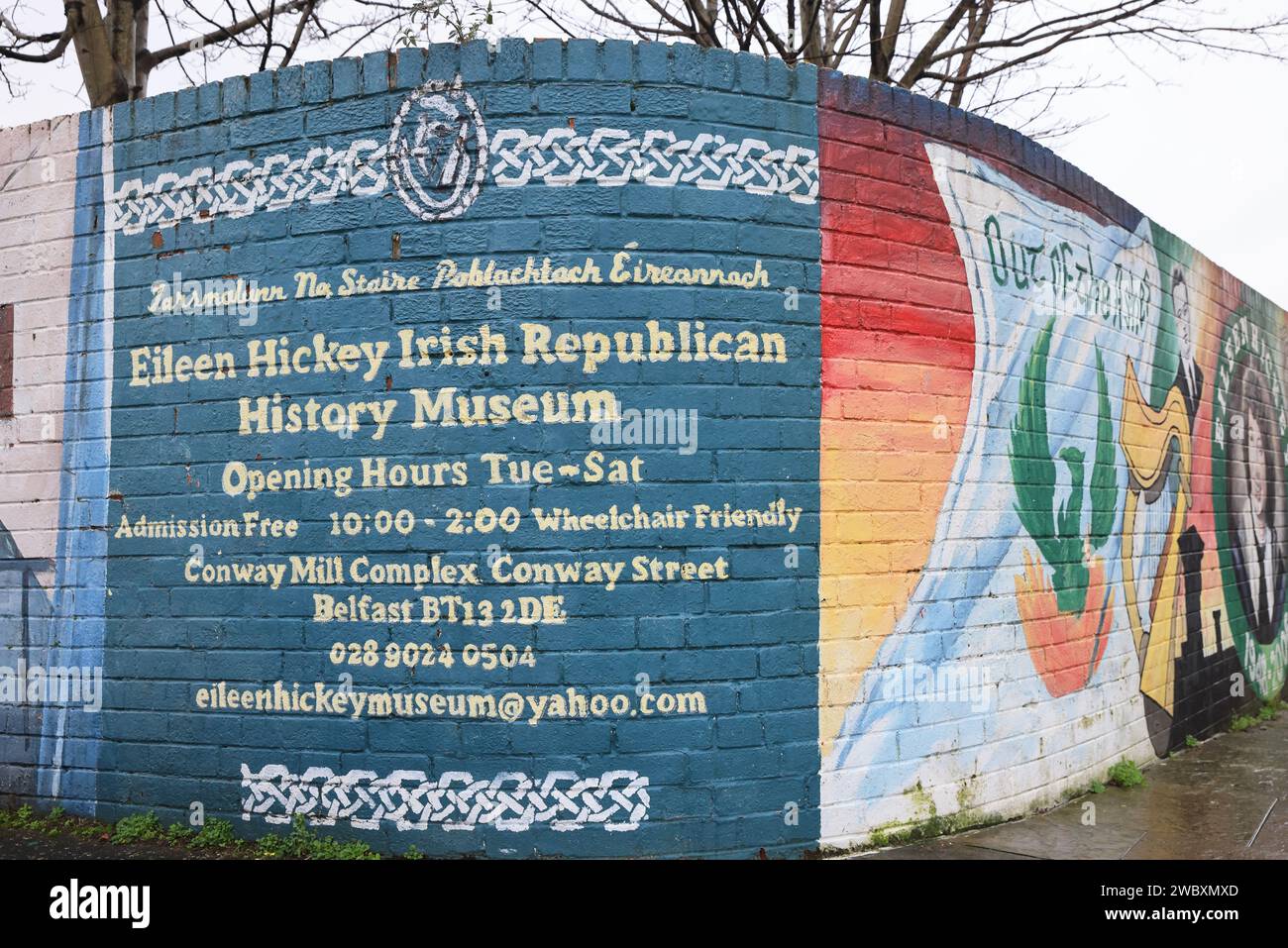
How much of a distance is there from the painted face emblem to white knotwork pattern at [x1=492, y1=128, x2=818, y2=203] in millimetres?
121

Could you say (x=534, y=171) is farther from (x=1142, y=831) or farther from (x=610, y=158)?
(x=1142, y=831)

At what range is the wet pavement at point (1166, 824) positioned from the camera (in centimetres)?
540

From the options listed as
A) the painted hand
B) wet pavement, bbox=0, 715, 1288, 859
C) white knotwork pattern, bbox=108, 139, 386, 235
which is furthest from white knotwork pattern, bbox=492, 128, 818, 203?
wet pavement, bbox=0, 715, 1288, 859

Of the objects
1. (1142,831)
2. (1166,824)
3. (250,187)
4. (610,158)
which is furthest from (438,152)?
(1166,824)

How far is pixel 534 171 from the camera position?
16.8ft

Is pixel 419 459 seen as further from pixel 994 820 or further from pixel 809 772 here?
pixel 994 820

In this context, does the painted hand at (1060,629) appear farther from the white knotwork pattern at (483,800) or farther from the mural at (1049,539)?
the white knotwork pattern at (483,800)

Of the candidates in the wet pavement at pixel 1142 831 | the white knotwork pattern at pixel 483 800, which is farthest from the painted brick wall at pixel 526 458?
the wet pavement at pixel 1142 831

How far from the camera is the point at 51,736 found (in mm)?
5816

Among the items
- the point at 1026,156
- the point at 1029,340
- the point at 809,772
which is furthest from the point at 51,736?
the point at 1026,156

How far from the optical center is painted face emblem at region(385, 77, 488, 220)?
5.17m

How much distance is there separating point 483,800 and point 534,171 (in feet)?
9.36
